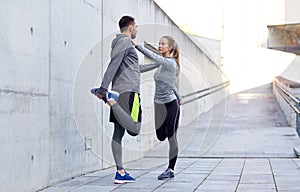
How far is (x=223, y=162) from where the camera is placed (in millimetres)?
7922

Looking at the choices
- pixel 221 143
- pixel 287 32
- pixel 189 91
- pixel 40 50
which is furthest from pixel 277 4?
pixel 40 50

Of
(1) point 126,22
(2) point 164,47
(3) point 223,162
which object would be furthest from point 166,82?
(3) point 223,162

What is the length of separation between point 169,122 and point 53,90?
4.76 ft

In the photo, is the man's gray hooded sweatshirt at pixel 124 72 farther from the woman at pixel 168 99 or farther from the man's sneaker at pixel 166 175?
the man's sneaker at pixel 166 175

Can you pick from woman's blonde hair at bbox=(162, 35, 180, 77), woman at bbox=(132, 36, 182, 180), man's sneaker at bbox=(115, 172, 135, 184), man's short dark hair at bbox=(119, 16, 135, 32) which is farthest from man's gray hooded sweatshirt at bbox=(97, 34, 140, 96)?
man's sneaker at bbox=(115, 172, 135, 184)

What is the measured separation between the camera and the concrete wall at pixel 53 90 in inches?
172

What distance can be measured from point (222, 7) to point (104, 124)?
29699 millimetres

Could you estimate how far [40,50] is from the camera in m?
4.98

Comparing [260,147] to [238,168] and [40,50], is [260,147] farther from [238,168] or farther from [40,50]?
[40,50]

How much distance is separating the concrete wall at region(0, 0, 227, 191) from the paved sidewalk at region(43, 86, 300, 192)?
0.91 ft

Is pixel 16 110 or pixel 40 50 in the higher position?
pixel 40 50

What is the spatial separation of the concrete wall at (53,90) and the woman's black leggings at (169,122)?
34.4 inches

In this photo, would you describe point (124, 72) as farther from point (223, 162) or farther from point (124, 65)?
point (223, 162)

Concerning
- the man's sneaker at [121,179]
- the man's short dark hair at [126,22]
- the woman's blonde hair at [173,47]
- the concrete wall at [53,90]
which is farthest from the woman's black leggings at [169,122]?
the man's short dark hair at [126,22]
